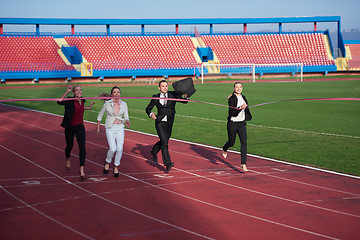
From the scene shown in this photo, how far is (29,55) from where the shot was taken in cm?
6350

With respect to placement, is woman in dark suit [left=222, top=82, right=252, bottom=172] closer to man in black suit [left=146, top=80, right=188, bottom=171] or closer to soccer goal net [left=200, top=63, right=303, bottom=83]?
man in black suit [left=146, top=80, right=188, bottom=171]

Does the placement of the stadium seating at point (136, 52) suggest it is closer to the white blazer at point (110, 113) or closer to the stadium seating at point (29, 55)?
the stadium seating at point (29, 55)

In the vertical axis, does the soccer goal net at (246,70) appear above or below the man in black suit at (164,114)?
above

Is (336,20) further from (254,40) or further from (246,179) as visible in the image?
(246,179)

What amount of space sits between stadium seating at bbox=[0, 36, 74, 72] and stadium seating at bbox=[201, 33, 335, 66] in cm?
2247

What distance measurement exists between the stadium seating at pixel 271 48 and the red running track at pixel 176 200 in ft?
197

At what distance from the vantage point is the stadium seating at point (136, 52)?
66625 mm

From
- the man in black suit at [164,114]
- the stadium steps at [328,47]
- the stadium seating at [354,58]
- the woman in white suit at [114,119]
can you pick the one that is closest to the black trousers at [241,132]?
the man in black suit at [164,114]

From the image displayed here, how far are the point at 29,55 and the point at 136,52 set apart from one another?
46.9 feet

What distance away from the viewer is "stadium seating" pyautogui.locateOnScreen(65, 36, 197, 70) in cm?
6662

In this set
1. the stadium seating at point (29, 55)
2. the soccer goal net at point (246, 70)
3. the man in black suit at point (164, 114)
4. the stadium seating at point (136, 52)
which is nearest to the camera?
the man in black suit at point (164, 114)

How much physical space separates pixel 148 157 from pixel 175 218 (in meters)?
5.63

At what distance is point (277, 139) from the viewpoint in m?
15.8

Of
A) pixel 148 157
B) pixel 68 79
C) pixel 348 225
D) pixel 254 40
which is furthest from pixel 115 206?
pixel 254 40
